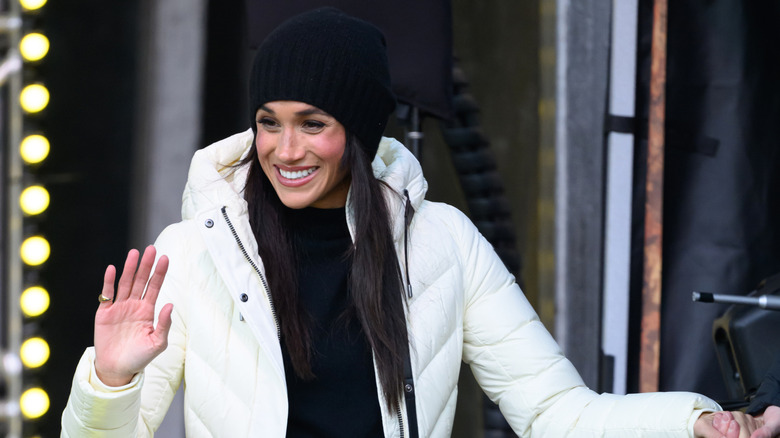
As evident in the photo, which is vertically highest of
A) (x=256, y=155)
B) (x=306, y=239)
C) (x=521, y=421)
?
(x=256, y=155)

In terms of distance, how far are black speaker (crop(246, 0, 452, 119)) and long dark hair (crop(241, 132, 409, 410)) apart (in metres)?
0.72

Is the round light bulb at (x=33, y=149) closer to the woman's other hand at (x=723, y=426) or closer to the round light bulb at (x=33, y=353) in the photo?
the round light bulb at (x=33, y=353)

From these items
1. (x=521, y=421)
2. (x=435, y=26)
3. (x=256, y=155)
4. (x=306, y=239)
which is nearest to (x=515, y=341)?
(x=521, y=421)

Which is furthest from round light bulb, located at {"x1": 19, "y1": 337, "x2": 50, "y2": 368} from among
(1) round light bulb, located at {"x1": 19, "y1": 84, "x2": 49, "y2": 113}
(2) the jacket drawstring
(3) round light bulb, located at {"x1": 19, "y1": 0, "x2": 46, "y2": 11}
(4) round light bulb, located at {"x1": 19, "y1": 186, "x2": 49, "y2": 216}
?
(2) the jacket drawstring

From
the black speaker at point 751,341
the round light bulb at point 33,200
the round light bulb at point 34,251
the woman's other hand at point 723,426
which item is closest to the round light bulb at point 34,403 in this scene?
the round light bulb at point 34,251

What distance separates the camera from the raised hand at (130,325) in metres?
1.64

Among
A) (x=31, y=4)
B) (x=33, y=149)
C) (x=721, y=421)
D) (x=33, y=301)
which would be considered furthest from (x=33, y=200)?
(x=721, y=421)

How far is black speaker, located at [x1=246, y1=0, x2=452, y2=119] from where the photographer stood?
271 centimetres

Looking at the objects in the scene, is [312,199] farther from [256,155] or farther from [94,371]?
[94,371]

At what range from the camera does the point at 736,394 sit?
2520 mm

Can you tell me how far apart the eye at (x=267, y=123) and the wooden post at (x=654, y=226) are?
5.15 ft

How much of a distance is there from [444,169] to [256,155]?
1.63 m

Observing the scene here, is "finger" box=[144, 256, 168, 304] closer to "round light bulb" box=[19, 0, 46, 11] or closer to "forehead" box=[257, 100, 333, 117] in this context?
"forehead" box=[257, 100, 333, 117]

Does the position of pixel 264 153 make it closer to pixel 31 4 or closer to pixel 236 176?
pixel 236 176
